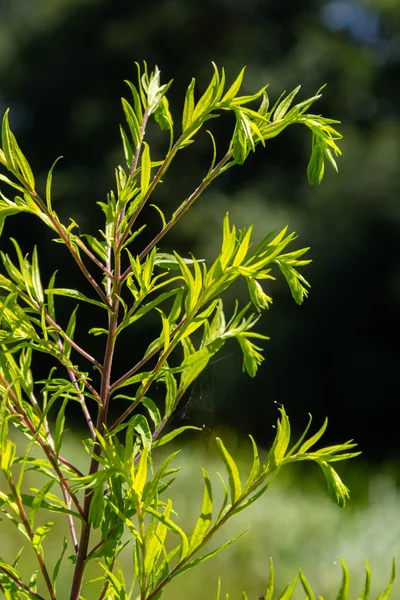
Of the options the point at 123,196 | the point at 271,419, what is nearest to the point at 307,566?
the point at 123,196

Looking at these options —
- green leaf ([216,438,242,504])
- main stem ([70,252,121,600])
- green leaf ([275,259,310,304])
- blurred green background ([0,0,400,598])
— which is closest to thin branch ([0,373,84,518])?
main stem ([70,252,121,600])

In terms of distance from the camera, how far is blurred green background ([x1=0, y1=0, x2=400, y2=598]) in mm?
6934

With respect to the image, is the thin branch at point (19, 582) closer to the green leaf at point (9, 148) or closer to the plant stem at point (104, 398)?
the plant stem at point (104, 398)

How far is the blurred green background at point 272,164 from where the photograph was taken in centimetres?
693

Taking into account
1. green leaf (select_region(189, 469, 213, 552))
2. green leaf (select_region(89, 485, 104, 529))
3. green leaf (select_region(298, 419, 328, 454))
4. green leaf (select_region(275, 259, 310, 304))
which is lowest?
green leaf (select_region(89, 485, 104, 529))

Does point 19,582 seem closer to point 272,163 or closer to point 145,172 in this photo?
point 145,172

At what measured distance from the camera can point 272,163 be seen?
308 inches

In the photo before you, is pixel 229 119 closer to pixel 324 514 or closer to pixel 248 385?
pixel 248 385

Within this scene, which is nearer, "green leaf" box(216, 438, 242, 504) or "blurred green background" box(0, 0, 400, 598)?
"green leaf" box(216, 438, 242, 504)

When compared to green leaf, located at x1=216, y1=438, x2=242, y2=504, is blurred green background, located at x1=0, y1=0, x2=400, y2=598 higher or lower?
higher

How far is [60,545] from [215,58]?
19.8ft

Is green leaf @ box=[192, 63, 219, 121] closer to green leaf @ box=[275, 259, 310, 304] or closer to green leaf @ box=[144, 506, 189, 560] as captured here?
green leaf @ box=[275, 259, 310, 304]

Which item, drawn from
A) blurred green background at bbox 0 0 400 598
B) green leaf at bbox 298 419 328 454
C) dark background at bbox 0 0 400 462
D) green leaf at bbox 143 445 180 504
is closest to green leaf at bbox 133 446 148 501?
green leaf at bbox 143 445 180 504

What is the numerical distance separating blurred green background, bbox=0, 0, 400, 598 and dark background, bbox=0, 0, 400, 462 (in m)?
0.01
